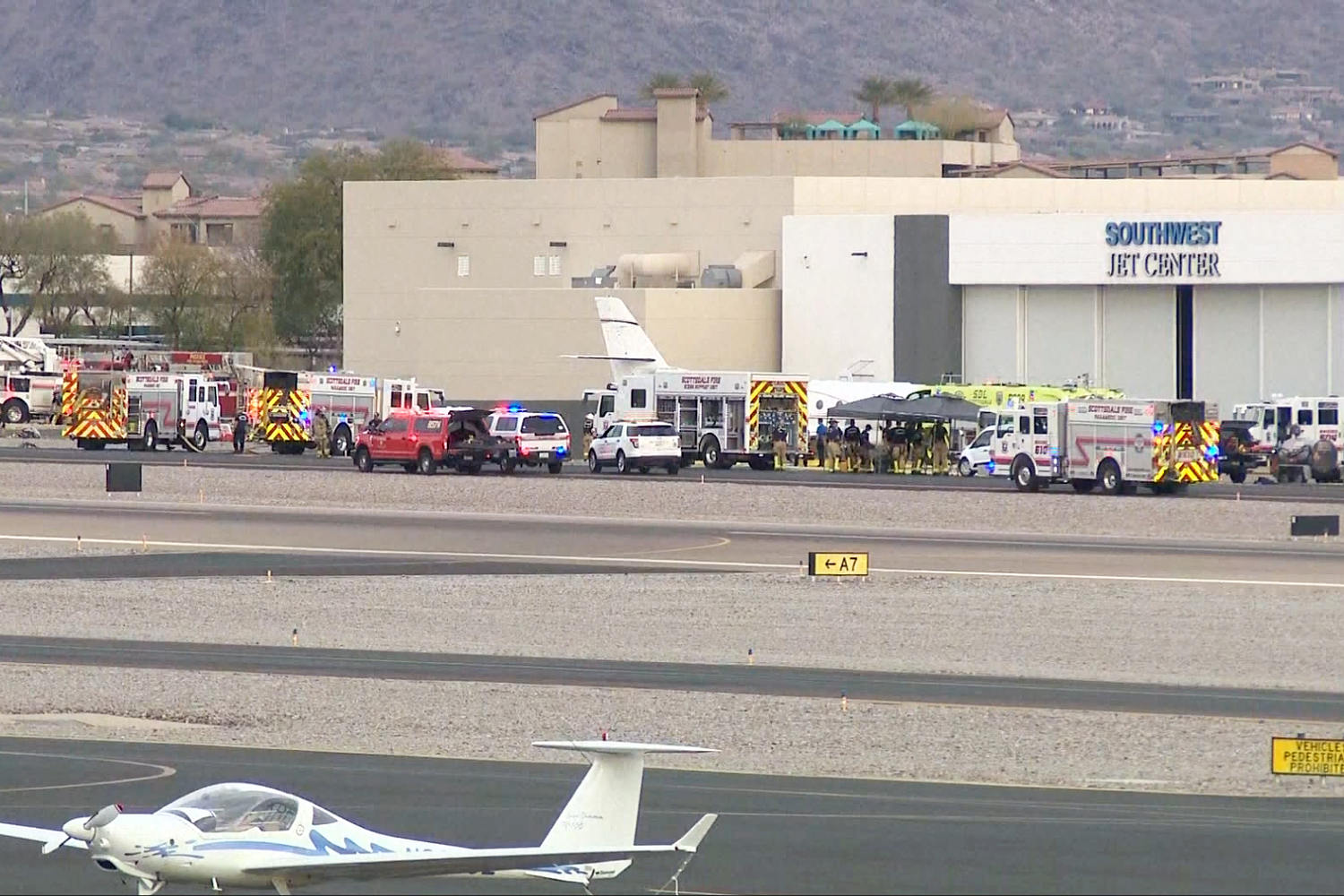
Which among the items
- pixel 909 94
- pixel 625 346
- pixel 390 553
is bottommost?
pixel 390 553

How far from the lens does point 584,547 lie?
47594 mm

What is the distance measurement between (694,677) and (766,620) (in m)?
6.07

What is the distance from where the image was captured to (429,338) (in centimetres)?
9412

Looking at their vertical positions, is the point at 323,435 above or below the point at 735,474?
above

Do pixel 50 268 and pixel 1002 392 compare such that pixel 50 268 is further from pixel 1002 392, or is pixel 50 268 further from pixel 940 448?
pixel 940 448

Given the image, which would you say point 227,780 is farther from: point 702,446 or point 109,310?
point 109,310

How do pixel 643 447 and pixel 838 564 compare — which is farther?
pixel 643 447

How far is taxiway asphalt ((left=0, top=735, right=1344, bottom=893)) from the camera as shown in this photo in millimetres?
17562

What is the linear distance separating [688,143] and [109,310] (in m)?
55.5

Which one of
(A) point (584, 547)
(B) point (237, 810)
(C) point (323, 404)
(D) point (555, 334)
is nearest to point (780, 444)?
(C) point (323, 404)

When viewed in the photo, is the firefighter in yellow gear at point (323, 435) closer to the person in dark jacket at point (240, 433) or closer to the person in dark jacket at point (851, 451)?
the person in dark jacket at point (240, 433)

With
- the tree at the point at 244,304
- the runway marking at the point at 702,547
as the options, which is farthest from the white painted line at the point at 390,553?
the tree at the point at 244,304

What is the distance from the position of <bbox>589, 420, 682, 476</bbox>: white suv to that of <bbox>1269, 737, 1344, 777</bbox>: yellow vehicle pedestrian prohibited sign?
43.7 m

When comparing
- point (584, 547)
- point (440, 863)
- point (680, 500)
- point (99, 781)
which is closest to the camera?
point (440, 863)
